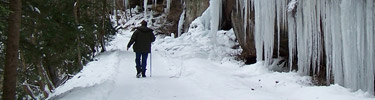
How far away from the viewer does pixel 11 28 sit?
5535 mm

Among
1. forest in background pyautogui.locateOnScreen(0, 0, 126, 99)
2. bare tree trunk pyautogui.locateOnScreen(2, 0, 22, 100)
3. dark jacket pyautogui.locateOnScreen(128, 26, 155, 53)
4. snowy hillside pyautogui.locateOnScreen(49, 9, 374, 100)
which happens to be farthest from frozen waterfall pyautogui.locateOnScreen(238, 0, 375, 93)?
bare tree trunk pyautogui.locateOnScreen(2, 0, 22, 100)

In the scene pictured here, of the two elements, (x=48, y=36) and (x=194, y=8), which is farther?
(x=194, y=8)

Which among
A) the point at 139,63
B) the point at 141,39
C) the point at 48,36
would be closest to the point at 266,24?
the point at 141,39

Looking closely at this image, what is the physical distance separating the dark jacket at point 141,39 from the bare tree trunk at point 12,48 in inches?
146

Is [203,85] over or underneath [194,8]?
underneath

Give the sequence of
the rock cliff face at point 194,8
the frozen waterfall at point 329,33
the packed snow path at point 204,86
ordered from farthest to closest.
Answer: the rock cliff face at point 194,8 → the packed snow path at point 204,86 → the frozen waterfall at point 329,33

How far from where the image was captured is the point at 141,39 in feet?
30.2

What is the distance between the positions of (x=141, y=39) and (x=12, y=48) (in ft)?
12.8

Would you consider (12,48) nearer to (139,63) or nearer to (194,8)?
(139,63)

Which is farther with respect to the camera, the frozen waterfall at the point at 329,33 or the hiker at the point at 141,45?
the hiker at the point at 141,45

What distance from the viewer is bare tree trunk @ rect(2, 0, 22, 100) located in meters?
5.52

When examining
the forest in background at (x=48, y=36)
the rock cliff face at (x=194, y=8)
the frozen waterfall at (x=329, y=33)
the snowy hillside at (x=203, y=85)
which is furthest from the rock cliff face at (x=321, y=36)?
the rock cliff face at (x=194, y=8)

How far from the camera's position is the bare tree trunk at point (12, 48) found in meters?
5.52

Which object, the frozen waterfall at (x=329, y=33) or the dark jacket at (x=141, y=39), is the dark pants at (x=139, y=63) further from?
the frozen waterfall at (x=329, y=33)
